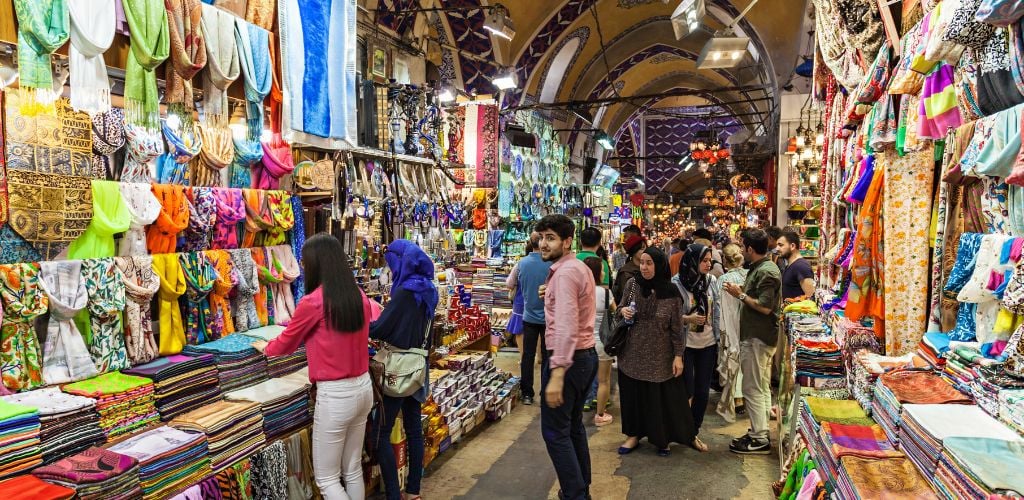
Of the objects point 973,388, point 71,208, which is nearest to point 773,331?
point 973,388

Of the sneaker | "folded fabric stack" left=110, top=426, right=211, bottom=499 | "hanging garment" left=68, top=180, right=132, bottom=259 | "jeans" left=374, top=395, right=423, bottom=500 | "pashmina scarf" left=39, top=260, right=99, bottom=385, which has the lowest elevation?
the sneaker

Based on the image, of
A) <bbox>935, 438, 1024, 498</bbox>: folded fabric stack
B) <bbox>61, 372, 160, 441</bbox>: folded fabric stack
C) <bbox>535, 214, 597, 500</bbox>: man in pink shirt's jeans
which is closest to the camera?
<bbox>935, 438, 1024, 498</bbox>: folded fabric stack

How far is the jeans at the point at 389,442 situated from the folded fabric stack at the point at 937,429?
2404mm

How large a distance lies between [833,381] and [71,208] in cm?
371

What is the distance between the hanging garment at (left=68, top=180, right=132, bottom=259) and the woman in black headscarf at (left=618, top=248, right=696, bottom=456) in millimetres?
2873

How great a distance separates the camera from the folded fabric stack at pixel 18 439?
222cm

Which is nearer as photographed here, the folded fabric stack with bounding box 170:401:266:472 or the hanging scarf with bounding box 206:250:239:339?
the folded fabric stack with bounding box 170:401:266:472

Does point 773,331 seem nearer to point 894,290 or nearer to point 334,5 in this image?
point 894,290

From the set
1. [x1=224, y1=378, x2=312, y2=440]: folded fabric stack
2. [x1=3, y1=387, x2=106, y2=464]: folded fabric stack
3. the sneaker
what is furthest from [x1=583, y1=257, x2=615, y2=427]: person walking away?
[x1=3, y1=387, x2=106, y2=464]: folded fabric stack

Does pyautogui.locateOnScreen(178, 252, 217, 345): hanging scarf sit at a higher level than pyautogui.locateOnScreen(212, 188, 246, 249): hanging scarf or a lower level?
lower

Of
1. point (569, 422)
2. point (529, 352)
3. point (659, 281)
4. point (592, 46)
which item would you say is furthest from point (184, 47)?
point (592, 46)

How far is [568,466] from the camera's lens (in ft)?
10.7

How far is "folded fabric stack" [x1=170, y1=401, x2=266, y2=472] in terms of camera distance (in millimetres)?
2840

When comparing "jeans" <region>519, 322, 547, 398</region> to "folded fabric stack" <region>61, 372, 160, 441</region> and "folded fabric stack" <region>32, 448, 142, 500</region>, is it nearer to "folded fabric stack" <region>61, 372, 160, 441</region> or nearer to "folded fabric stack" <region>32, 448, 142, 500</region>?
"folded fabric stack" <region>61, 372, 160, 441</region>
